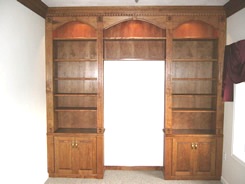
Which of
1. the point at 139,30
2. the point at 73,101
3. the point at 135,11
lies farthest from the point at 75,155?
the point at 135,11

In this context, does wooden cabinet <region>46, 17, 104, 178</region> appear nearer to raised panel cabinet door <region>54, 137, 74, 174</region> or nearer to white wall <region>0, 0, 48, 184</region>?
raised panel cabinet door <region>54, 137, 74, 174</region>

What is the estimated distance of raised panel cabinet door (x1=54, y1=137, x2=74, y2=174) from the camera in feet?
11.0

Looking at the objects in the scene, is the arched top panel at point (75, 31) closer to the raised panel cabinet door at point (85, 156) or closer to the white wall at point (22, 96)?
the white wall at point (22, 96)

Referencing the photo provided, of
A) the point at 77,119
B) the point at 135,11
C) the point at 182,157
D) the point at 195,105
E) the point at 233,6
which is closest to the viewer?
the point at 233,6

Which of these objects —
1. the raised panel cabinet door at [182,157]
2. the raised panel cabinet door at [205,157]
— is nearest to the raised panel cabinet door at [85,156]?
the raised panel cabinet door at [182,157]

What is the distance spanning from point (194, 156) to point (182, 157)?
197mm

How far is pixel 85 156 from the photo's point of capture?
11.0 feet

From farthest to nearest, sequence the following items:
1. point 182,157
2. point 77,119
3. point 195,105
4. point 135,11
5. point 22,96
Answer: point 77,119 < point 195,105 < point 182,157 < point 135,11 < point 22,96

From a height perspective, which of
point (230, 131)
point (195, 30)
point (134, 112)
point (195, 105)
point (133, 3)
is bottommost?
point (230, 131)

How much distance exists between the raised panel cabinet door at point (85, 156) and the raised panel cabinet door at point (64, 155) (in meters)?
0.10

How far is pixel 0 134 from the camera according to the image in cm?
212

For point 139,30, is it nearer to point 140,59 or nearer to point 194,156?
point 140,59

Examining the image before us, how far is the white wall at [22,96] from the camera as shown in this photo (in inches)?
86.5

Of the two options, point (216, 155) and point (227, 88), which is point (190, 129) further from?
point (227, 88)
